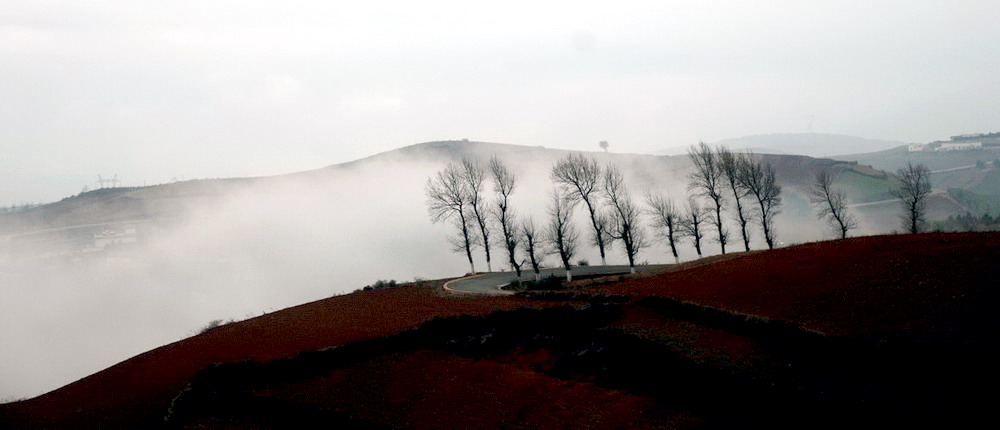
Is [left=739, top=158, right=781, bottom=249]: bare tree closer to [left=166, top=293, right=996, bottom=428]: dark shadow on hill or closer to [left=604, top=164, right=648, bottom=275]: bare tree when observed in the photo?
[left=604, top=164, right=648, bottom=275]: bare tree

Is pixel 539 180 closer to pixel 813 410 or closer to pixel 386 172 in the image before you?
pixel 386 172

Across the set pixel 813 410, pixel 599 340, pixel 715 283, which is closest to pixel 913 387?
pixel 813 410

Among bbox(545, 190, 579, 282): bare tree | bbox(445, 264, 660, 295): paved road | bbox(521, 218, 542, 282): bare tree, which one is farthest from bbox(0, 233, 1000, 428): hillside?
bbox(545, 190, 579, 282): bare tree

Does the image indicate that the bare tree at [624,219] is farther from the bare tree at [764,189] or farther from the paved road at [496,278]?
the bare tree at [764,189]

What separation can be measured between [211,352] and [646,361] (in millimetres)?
18621

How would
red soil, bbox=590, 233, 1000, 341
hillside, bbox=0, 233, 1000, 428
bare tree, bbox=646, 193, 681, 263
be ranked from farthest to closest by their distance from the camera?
1. bare tree, bbox=646, 193, 681, 263
2. red soil, bbox=590, 233, 1000, 341
3. hillside, bbox=0, 233, 1000, 428

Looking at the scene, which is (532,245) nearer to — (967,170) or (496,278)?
(496,278)

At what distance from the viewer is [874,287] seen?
1966cm

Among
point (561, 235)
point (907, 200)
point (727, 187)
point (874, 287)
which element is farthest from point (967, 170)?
point (874, 287)

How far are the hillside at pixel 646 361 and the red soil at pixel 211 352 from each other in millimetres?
128

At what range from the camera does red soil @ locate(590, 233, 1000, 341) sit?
1628 centimetres

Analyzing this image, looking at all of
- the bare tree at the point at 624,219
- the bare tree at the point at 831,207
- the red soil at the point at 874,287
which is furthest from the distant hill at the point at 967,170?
the red soil at the point at 874,287

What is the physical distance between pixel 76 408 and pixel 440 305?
53.3 ft

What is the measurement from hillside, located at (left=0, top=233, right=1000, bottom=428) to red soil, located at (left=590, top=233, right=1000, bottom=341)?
87mm
